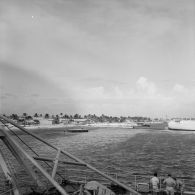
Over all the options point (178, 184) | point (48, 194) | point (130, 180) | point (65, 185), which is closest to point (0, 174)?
point (130, 180)

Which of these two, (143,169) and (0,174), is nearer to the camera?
(0,174)

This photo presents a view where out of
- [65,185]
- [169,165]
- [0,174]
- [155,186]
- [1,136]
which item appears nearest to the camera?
[1,136]

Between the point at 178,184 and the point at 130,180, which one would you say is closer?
the point at 178,184

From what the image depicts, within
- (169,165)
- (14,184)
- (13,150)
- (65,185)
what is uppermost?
(13,150)

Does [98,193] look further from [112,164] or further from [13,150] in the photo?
[112,164]

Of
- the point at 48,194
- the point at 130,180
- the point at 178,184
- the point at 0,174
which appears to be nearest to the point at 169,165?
the point at 130,180

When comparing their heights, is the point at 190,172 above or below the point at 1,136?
below

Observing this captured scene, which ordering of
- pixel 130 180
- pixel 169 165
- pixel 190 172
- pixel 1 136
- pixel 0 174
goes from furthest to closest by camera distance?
pixel 169 165, pixel 190 172, pixel 0 174, pixel 130 180, pixel 1 136

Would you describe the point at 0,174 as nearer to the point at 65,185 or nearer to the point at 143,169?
the point at 143,169

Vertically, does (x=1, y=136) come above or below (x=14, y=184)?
above
